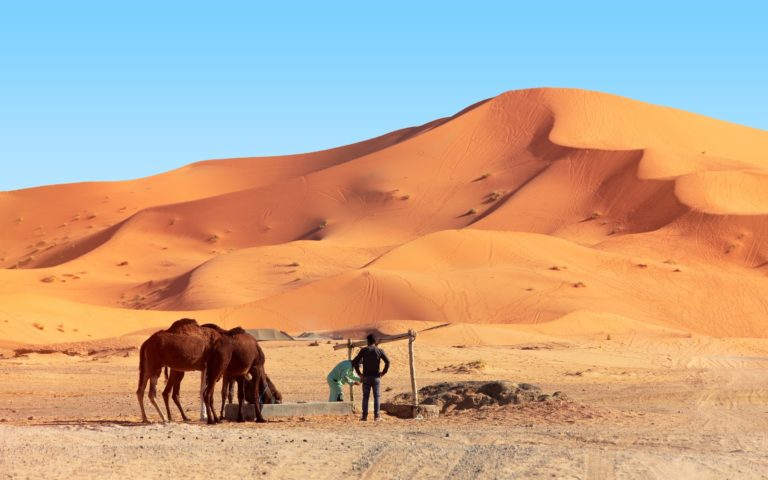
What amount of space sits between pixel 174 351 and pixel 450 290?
101ft

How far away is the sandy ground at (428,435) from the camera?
39.4 ft

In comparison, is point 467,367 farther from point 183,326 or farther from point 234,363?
point 183,326

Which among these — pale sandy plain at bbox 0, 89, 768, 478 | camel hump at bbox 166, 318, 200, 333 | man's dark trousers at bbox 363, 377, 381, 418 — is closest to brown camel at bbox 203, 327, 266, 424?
camel hump at bbox 166, 318, 200, 333

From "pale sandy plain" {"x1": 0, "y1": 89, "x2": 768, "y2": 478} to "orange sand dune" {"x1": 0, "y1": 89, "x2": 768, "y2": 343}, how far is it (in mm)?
193

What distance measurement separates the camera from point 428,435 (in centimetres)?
1502

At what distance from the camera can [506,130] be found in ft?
279

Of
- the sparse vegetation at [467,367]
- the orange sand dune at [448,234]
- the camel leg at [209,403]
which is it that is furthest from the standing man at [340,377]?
the orange sand dune at [448,234]

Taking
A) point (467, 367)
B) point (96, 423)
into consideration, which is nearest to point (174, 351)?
point (96, 423)

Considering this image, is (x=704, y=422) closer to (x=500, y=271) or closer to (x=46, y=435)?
(x=46, y=435)

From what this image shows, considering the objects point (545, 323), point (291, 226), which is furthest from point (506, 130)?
point (545, 323)

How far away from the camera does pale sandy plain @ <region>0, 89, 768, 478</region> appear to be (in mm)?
13703

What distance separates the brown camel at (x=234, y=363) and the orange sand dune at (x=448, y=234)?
2042 cm

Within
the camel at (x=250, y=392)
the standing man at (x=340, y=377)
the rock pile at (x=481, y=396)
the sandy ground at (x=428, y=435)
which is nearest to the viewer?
the sandy ground at (x=428, y=435)

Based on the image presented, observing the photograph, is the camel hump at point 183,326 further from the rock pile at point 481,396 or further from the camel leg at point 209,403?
the rock pile at point 481,396
